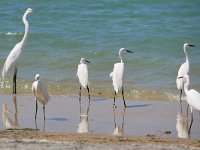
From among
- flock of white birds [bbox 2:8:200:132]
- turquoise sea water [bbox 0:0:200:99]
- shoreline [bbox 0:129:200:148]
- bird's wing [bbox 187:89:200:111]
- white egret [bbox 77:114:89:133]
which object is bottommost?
shoreline [bbox 0:129:200:148]

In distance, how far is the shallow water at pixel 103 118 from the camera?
36.0 ft

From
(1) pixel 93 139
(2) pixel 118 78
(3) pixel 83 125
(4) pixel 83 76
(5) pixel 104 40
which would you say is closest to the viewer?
(1) pixel 93 139

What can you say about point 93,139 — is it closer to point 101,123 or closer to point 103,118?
point 101,123

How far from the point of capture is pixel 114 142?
32.0 ft

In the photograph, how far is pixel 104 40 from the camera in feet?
69.9

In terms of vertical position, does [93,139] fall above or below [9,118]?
below

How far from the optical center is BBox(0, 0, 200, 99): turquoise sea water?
1664 cm

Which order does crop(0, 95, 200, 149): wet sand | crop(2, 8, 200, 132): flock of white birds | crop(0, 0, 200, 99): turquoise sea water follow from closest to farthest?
crop(0, 95, 200, 149): wet sand < crop(2, 8, 200, 132): flock of white birds < crop(0, 0, 200, 99): turquoise sea water

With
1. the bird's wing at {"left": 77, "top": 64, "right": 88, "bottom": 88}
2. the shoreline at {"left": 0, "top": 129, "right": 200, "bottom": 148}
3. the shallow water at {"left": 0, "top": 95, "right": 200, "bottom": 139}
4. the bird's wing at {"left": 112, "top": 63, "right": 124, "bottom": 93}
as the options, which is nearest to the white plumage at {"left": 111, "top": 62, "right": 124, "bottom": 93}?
the bird's wing at {"left": 112, "top": 63, "right": 124, "bottom": 93}

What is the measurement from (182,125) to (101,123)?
1480 mm

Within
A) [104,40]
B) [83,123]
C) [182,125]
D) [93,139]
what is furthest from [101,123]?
[104,40]

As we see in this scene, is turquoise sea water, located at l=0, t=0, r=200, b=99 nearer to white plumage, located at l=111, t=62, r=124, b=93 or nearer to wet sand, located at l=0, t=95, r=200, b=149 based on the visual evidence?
white plumage, located at l=111, t=62, r=124, b=93

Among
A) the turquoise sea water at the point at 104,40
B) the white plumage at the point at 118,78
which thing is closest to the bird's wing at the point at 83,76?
the white plumage at the point at 118,78

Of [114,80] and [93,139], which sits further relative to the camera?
[114,80]
